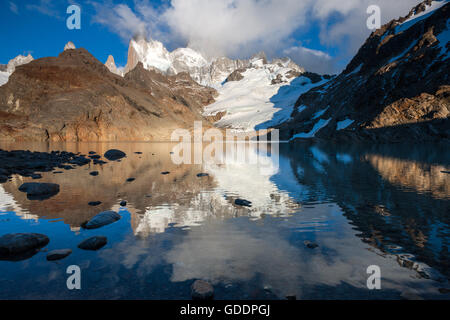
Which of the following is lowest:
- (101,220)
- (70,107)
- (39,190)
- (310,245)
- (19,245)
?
(310,245)

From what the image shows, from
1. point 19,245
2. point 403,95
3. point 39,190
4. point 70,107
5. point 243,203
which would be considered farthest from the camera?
point 70,107

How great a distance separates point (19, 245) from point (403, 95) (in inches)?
3215

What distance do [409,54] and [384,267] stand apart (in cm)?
10013

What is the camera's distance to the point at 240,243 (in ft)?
18.2

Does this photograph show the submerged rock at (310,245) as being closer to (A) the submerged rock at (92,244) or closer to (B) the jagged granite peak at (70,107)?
(A) the submerged rock at (92,244)

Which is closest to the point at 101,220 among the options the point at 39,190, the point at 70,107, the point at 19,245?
the point at 19,245

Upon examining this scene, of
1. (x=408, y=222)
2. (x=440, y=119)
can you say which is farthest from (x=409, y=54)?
(x=408, y=222)

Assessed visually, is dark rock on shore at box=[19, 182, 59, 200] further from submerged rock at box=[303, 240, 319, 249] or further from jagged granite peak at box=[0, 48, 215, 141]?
jagged granite peak at box=[0, 48, 215, 141]

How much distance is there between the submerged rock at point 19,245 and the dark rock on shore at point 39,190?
4867 mm

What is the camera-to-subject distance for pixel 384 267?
4.41 metres

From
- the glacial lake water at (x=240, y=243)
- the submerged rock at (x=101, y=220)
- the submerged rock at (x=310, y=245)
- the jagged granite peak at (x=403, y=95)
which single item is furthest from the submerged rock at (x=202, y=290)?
the jagged granite peak at (x=403, y=95)

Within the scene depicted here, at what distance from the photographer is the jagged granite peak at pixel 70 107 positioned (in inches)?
2960

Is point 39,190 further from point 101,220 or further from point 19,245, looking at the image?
point 19,245
